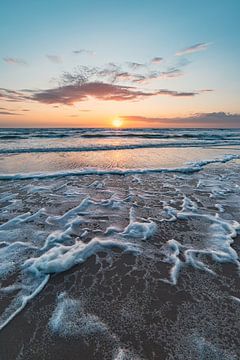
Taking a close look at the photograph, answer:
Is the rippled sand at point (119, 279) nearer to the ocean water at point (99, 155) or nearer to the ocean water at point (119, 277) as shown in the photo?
the ocean water at point (119, 277)

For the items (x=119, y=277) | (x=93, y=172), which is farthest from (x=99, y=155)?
(x=119, y=277)

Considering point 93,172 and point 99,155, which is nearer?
point 93,172

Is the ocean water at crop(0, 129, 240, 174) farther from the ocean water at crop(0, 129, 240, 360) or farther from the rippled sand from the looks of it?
the rippled sand

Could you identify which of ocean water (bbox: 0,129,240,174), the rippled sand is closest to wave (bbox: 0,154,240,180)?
ocean water (bbox: 0,129,240,174)

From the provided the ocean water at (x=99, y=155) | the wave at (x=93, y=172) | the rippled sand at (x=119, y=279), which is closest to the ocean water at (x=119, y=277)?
the rippled sand at (x=119, y=279)

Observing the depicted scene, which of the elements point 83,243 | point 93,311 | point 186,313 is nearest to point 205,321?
point 186,313

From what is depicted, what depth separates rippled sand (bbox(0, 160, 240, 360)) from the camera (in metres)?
2.42

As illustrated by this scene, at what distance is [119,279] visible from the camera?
340cm

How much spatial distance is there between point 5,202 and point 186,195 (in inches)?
218

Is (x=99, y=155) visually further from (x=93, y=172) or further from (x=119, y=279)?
(x=119, y=279)

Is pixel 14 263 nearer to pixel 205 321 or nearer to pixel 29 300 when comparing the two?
pixel 29 300

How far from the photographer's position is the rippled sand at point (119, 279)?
242cm

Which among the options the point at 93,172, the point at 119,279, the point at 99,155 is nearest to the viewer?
the point at 119,279

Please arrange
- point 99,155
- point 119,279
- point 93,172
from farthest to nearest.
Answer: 1. point 99,155
2. point 93,172
3. point 119,279
